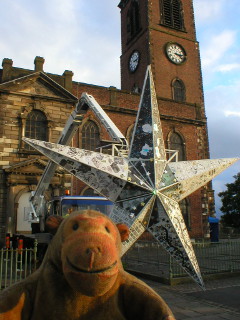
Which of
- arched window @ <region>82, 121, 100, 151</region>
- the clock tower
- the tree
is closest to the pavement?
arched window @ <region>82, 121, 100, 151</region>

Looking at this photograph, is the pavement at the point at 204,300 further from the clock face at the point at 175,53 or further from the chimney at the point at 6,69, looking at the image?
the clock face at the point at 175,53

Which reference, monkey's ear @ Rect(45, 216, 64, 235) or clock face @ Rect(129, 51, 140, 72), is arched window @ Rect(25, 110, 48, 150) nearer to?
clock face @ Rect(129, 51, 140, 72)

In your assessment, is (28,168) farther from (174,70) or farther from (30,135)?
(174,70)

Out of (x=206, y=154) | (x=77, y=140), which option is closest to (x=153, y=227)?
(x=77, y=140)

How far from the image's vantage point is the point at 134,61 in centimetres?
2875

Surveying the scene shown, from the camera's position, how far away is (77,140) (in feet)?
63.8

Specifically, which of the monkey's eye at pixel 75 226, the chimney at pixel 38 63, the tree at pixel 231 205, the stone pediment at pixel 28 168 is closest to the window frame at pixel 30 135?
the stone pediment at pixel 28 168

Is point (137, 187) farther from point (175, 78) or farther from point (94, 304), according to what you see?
point (175, 78)

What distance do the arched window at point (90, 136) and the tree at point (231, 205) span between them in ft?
72.6

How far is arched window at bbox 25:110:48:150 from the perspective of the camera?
59.4ft

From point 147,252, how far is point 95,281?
44.3ft

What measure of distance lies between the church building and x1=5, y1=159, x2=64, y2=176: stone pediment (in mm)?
53

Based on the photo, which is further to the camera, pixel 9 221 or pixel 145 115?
pixel 9 221

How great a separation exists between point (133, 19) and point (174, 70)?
7632 millimetres
